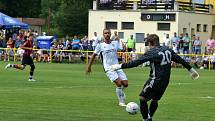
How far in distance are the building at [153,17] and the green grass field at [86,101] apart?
28.3 metres

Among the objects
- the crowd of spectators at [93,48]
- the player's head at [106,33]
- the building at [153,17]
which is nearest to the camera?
the player's head at [106,33]

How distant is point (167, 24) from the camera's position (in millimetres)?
55281

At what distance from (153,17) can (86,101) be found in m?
38.5

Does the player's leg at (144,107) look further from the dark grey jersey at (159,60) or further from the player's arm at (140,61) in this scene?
the player's arm at (140,61)

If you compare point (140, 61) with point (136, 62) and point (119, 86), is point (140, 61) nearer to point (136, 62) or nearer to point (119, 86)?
point (136, 62)

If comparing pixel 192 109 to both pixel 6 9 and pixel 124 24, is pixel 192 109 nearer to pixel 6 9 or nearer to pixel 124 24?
pixel 124 24

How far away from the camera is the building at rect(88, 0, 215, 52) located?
55062 millimetres

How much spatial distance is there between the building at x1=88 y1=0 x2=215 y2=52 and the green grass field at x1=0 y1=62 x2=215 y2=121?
28251mm

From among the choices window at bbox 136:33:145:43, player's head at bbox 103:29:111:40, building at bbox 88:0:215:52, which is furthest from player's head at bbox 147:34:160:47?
window at bbox 136:33:145:43

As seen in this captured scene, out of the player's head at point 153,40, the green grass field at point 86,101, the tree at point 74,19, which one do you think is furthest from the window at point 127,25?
the player's head at point 153,40

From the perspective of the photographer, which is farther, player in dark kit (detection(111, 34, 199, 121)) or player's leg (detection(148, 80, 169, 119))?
player's leg (detection(148, 80, 169, 119))

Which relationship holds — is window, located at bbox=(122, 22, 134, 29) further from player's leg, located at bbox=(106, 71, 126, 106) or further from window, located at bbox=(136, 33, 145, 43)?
player's leg, located at bbox=(106, 71, 126, 106)

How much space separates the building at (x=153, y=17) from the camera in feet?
181

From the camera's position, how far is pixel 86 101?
58.6ft
